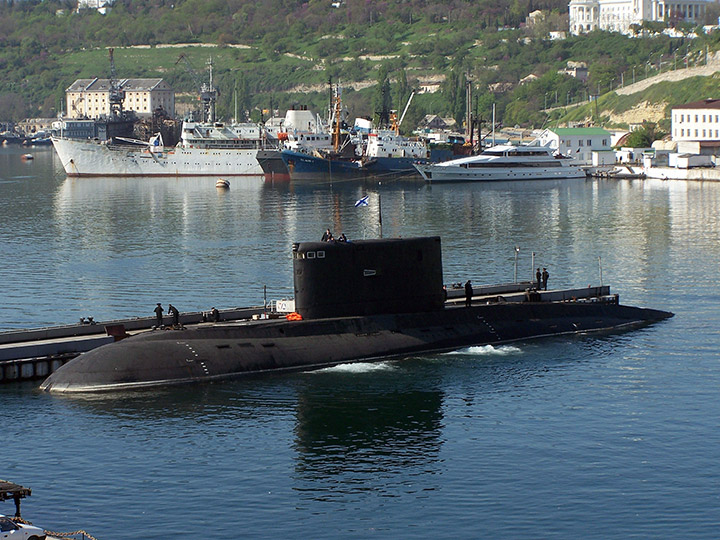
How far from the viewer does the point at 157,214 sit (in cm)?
9306

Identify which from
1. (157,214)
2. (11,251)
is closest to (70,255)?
(11,251)

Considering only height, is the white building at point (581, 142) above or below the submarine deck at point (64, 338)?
above

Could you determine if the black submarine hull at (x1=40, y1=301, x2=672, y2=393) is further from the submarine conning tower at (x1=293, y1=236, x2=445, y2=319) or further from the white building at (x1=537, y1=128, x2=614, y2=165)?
the white building at (x1=537, y1=128, x2=614, y2=165)

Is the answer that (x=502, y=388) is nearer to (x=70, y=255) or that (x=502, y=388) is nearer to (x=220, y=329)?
(x=220, y=329)

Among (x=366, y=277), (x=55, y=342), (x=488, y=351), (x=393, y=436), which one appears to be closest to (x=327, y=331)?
(x=366, y=277)

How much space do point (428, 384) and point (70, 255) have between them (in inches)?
1394

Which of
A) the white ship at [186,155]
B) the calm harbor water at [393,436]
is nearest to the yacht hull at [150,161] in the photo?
the white ship at [186,155]

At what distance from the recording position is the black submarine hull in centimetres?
3519

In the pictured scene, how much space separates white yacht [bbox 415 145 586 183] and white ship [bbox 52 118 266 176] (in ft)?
67.4

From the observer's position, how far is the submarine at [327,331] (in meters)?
35.4

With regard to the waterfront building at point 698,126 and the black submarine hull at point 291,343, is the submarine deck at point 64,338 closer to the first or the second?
the black submarine hull at point 291,343

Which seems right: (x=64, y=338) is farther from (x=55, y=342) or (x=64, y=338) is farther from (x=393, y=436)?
(x=393, y=436)

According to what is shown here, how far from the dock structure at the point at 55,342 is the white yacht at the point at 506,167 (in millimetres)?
86365

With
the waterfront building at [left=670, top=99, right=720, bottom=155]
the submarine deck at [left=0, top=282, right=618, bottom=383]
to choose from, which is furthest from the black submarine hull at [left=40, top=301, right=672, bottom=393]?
the waterfront building at [left=670, top=99, right=720, bottom=155]
